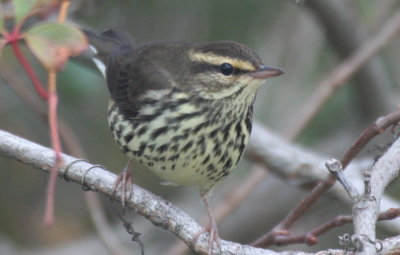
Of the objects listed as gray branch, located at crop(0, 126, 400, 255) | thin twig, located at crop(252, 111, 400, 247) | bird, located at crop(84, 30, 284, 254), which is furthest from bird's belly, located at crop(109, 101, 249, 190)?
thin twig, located at crop(252, 111, 400, 247)

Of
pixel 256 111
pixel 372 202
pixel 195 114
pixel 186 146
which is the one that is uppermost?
pixel 256 111

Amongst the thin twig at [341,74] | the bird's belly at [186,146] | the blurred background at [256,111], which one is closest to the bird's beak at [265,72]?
the bird's belly at [186,146]

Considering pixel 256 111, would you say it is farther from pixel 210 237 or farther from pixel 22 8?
pixel 22 8

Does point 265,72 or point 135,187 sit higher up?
point 265,72

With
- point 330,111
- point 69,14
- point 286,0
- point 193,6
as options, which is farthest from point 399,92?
point 69,14

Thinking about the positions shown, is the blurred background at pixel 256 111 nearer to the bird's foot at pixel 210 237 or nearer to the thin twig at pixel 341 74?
the thin twig at pixel 341 74

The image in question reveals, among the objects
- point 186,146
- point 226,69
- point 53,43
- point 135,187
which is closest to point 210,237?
point 135,187
